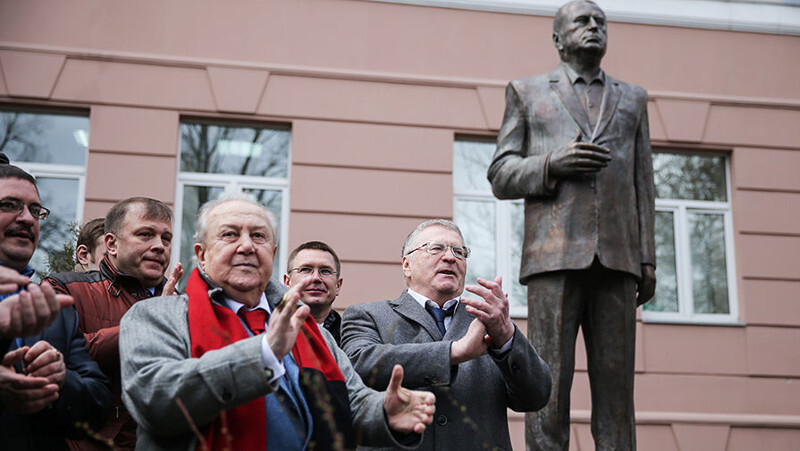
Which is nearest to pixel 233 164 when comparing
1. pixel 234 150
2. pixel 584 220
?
pixel 234 150

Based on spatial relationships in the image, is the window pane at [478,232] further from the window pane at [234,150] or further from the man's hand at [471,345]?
the man's hand at [471,345]

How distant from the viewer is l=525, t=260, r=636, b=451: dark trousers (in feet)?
14.5

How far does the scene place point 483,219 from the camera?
872 centimetres

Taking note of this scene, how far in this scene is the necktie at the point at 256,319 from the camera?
304 cm

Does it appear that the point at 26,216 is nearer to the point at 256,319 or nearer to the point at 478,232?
the point at 256,319

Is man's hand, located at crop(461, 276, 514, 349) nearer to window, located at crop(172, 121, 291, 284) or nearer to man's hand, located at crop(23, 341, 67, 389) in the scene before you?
man's hand, located at crop(23, 341, 67, 389)

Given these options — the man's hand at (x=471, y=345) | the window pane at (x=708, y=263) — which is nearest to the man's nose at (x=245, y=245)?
the man's hand at (x=471, y=345)

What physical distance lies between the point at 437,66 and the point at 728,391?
3.97 m

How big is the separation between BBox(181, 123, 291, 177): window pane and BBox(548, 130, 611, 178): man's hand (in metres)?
4.32

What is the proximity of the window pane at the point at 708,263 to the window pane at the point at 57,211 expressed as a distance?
570 cm

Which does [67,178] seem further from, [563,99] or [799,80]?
[799,80]

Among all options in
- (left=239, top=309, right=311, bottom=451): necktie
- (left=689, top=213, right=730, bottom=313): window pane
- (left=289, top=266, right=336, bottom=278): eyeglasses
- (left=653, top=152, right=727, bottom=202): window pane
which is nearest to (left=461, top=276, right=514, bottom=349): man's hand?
(left=239, top=309, right=311, bottom=451): necktie

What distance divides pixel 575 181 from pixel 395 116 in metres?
4.07

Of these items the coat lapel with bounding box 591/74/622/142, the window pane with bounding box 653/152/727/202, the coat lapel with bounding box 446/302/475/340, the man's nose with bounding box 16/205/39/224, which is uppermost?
the window pane with bounding box 653/152/727/202
